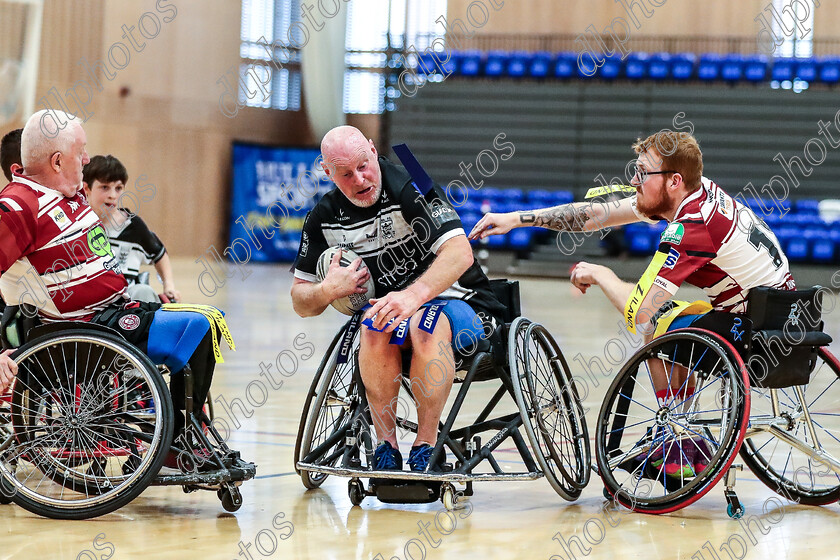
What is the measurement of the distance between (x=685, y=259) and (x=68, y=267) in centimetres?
190

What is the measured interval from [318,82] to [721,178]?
29.6 feet

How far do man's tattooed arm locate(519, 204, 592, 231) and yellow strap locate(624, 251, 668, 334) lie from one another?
531mm

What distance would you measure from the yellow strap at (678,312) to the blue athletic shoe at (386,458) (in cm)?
97

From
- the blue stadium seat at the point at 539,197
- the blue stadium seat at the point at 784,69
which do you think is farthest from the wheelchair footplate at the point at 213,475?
the blue stadium seat at the point at 784,69

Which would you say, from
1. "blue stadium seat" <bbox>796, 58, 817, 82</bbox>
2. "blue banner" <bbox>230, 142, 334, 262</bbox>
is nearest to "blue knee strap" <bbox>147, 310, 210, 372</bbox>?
"blue stadium seat" <bbox>796, 58, 817, 82</bbox>

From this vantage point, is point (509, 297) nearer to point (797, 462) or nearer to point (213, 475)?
point (213, 475)

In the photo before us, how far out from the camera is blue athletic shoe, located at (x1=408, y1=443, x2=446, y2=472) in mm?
3256

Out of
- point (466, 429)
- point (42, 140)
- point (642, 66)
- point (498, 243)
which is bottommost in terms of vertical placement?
point (466, 429)

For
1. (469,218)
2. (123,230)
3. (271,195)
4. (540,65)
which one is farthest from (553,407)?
(271,195)

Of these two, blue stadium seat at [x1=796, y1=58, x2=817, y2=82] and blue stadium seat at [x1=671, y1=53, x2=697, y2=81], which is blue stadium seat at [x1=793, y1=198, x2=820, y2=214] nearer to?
blue stadium seat at [x1=796, y1=58, x2=817, y2=82]

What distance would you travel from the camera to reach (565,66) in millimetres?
20938

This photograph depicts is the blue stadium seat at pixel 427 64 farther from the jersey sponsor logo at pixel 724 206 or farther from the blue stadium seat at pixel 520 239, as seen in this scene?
the jersey sponsor logo at pixel 724 206

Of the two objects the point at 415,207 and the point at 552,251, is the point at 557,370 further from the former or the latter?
the point at 552,251

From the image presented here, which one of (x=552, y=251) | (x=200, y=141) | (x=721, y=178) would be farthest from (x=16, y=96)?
(x=721, y=178)
